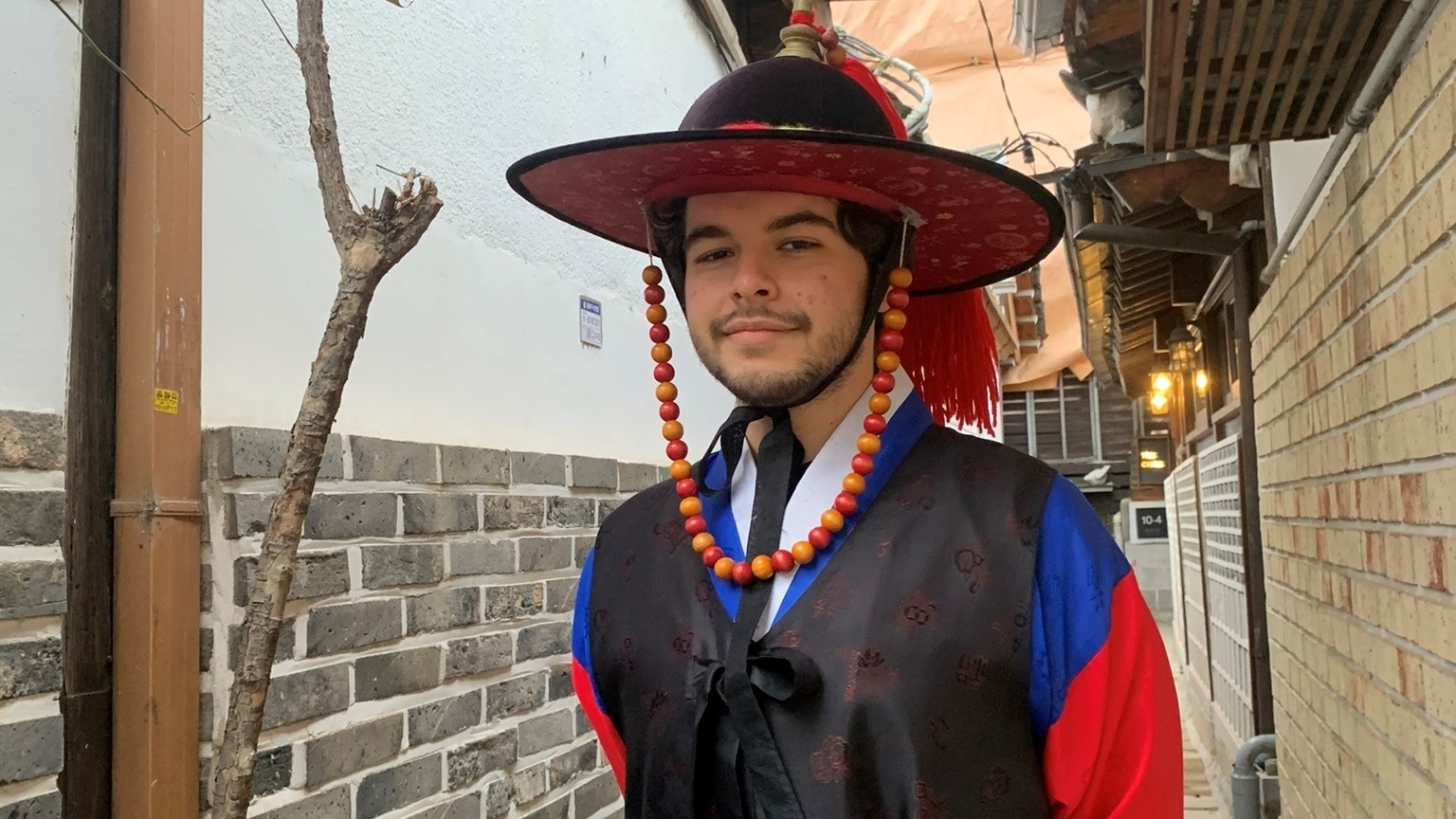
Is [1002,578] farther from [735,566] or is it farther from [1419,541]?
[1419,541]

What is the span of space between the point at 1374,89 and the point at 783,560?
4.19 feet

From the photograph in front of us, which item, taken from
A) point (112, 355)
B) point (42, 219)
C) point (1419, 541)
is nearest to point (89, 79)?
point (42, 219)

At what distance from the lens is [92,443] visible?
5.68 ft

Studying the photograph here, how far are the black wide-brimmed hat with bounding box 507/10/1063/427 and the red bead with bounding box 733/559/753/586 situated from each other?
567 mm

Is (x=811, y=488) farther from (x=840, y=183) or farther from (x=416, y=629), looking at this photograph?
(x=416, y=629)

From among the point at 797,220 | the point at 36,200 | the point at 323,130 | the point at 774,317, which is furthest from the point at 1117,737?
the point at 36,200

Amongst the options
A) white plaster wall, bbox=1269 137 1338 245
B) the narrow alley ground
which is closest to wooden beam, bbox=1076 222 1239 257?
white plaster wall, bbox=1269 137 1338 245

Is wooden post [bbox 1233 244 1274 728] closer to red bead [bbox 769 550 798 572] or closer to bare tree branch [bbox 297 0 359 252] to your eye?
red bead [bbox 769 550 798 572]

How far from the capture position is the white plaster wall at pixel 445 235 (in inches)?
82.0

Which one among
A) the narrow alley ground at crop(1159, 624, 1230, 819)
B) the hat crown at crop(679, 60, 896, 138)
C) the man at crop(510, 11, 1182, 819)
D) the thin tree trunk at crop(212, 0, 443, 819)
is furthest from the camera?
the narrow alley ground at crop(1159, 624, 1230, 819)

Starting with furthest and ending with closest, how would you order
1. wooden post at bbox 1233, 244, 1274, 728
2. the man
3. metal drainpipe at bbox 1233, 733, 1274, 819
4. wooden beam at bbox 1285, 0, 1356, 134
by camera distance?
wooden post at bbox 1233, 244, 1274, 728 → metal drainpipe at bbox 1233, 733, 1274, 819 → wooden beam at bbox 1285, 0, 1356, 134 → the man

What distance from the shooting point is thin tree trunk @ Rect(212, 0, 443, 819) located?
136 cm

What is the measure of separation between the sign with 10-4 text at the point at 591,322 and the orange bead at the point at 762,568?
1.97 metres

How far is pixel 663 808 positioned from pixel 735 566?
1.19 ft
